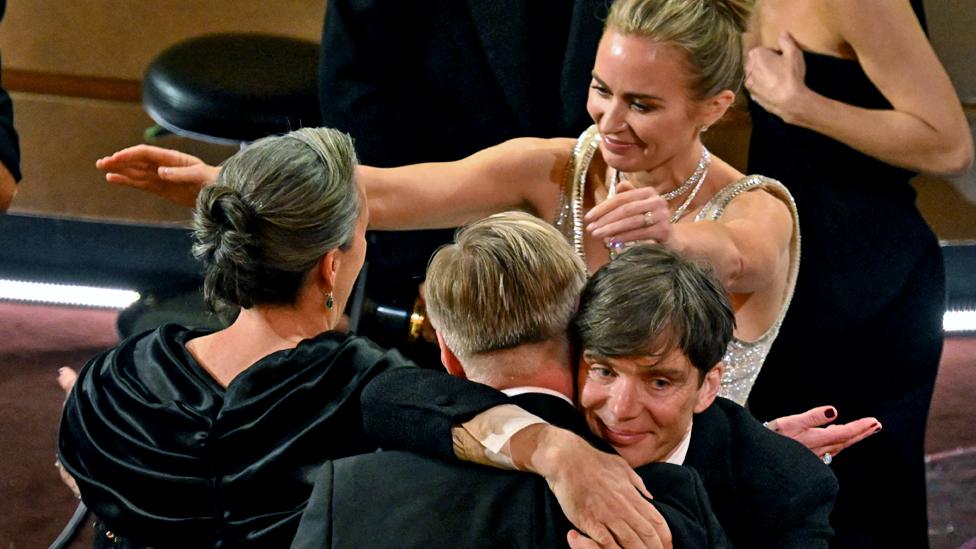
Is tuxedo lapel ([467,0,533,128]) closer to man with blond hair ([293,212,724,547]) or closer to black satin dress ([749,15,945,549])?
black satin dress ([749,15,945,549])

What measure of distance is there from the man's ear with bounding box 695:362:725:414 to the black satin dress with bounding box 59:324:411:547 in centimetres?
41

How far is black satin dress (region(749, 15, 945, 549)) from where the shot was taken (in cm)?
273

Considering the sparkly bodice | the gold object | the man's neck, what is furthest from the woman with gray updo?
the gold object

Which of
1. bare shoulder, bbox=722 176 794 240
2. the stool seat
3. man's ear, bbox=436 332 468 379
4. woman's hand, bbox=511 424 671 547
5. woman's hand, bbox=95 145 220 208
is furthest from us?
the stool seat

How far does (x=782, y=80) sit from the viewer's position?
8.75ft

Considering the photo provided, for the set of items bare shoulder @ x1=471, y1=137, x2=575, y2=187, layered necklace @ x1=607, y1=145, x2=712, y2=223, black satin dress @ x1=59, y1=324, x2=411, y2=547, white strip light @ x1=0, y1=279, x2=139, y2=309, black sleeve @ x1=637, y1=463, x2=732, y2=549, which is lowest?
white strip light @ x1=0, y1=279, x2=139, y2=309

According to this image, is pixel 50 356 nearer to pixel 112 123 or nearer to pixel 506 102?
pixel 112 123

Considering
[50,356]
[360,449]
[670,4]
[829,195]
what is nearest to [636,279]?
[360,449]

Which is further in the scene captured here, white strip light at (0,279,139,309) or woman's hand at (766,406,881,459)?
white strip light at (0,279,139,309)

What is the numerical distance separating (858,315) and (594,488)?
1.54 meters

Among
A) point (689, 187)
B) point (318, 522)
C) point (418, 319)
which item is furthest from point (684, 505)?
point (418, 319)

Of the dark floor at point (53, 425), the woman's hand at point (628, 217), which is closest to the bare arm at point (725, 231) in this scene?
the woman's hand at point (628, 217)

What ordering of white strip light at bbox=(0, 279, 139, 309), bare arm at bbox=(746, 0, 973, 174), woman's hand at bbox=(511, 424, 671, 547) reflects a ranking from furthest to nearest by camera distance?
white strip light at bbox=(0, 279, 139, 309) → bare arm at bbox=(746, 0, 973, 174) → woman's hand at bbox=(511, 424, 671, 547)

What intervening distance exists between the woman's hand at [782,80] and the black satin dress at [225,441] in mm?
1188
